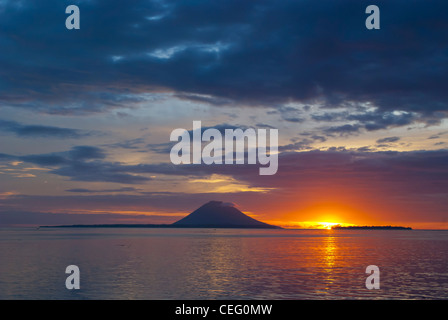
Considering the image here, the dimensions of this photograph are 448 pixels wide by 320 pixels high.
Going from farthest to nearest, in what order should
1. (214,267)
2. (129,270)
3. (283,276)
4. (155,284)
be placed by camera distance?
(214,267) → (129,270) → (283,276) → (155,284)

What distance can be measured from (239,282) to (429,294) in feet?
64.6

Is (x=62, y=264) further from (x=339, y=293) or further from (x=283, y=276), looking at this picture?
(x=339, y=293)

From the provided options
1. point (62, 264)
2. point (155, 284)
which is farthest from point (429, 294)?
point (62, 264)

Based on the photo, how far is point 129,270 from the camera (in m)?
61.7

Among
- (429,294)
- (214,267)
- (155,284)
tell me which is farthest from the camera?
(214,267)

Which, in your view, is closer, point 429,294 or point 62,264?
point 429,294

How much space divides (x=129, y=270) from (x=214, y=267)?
1319 centimetres
